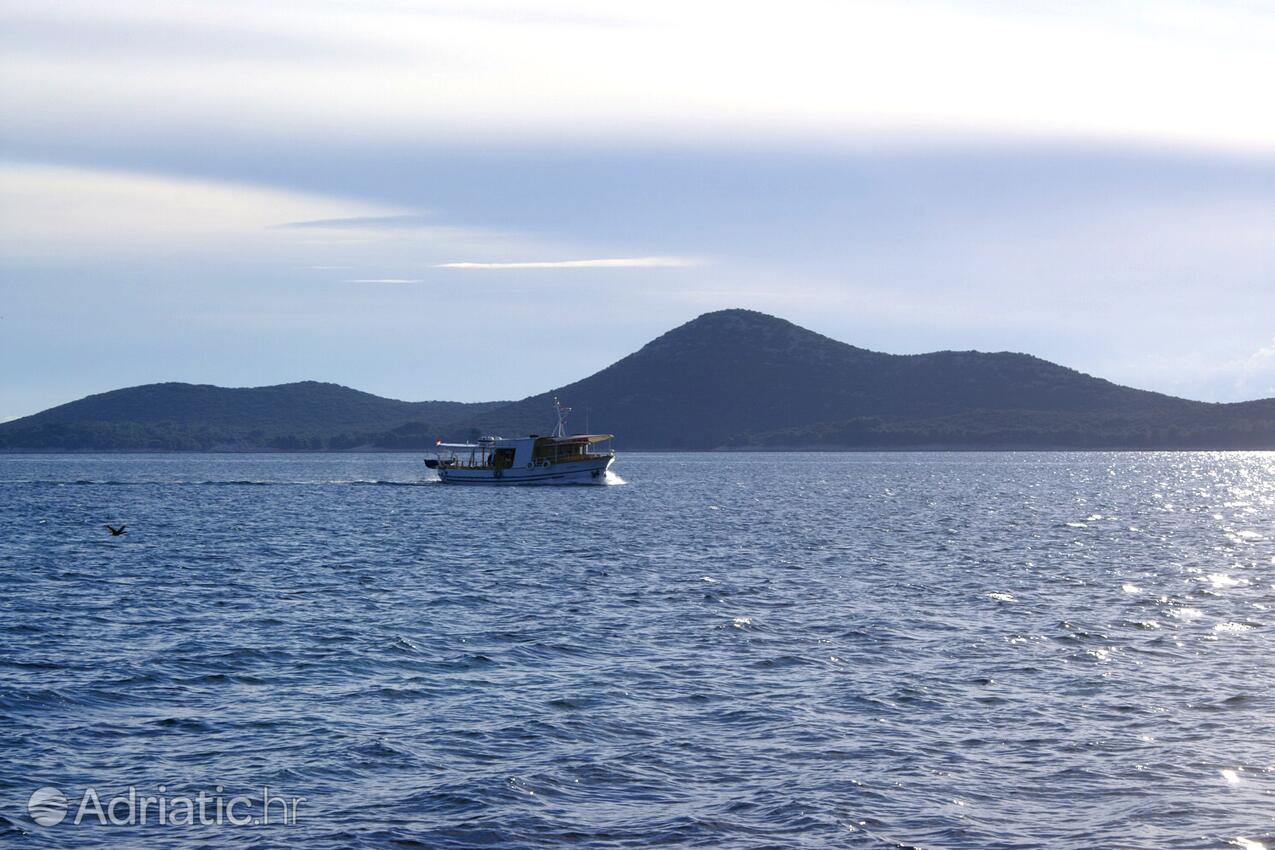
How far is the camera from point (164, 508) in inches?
4614

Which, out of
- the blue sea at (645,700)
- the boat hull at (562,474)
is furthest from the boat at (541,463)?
the blue sea at (645,700)

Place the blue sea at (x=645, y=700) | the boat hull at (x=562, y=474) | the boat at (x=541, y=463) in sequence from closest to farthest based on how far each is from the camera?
the blue sea at (x=645, y=700) < the boat hull at (x=562, y=474) < the boat at (x=541, y=463)

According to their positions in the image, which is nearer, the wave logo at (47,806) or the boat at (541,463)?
the wave logo at (47,806)

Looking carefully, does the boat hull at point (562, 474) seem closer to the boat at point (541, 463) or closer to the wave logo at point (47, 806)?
the boat at point (541, 463)

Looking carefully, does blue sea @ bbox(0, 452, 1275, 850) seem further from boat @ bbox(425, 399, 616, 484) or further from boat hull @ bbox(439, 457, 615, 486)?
boat @ bbox(425, 399, 616, 484)

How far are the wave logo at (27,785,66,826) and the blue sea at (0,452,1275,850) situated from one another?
0.25 feet

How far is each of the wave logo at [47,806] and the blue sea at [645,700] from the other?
7 cm

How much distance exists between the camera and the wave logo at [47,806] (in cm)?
1958

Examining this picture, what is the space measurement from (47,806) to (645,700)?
1144cm

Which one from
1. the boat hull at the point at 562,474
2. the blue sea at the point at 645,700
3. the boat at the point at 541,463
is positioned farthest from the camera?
the boat at the point at 541,463

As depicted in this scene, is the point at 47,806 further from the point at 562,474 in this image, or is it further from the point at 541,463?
the point at 562,474

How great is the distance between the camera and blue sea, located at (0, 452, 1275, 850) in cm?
1948

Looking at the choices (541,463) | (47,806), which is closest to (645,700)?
(47,806)

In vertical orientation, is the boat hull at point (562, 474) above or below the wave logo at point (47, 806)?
above
